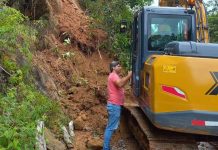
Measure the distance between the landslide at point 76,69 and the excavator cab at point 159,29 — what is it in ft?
6.17

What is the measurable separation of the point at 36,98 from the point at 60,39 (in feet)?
19.6

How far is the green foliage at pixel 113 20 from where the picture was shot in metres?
15.5

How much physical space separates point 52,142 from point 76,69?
5.54m

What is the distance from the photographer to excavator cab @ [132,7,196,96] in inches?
341

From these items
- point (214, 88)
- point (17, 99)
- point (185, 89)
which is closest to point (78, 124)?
point (17, 99)

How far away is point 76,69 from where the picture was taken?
1297 centimetres

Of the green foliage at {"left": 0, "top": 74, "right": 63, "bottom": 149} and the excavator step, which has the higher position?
the green foliage at {"left": 0, "top": 74, "right": 63, "bottom": 149}

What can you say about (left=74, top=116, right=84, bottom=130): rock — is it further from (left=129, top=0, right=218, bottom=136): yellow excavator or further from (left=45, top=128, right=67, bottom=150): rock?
(left=129, top=0, right=218, bottom=136): yellow excavator

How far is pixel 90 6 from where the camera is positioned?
17172 millimetres

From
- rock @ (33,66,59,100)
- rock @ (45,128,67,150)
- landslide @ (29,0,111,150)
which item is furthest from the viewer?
landslide @ (29,0,111,150)

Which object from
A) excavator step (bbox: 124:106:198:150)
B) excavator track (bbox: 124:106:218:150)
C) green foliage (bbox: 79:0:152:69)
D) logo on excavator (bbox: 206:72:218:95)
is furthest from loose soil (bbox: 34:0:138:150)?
logo on excavator (bbox: 206:72:218:95)

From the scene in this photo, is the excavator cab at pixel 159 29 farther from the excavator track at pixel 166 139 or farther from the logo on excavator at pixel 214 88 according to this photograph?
the logo on excavator at pixel 214 88

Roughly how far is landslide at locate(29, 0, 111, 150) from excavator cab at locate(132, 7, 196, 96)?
6.17 feet

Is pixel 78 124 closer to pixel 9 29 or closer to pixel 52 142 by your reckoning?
pixel 52 142
